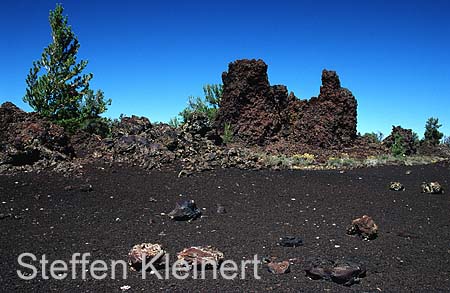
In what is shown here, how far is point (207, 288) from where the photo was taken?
380 cm

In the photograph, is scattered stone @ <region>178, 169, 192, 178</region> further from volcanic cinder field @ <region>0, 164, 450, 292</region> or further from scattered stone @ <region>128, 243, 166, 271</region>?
scattered stone @ <region>128, 243, 166, 271</region>

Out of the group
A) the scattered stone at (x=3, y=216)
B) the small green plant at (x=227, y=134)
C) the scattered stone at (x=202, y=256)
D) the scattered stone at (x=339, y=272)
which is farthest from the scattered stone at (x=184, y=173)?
the small green plant at (x=227, y=134)

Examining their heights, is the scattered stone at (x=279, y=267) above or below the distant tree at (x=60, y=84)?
below

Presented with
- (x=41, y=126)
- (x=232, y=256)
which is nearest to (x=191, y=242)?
(x=232, y=256)

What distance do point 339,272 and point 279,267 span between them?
23.3 inches

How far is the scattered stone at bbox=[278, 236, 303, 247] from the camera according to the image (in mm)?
5005

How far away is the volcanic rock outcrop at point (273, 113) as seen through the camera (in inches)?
832

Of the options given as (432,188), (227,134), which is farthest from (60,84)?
(432,188)

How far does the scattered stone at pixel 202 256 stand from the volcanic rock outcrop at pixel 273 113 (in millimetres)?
16886

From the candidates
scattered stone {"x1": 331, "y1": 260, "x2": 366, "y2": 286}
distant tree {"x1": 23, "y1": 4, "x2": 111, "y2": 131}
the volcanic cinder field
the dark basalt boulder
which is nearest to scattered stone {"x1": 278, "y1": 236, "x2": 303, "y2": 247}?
the volcanic cinder field

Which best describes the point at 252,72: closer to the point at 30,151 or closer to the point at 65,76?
the point at 65,76

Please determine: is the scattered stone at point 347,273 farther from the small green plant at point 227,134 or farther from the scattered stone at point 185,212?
the small green plant at point 227,134

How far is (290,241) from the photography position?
5027 mm

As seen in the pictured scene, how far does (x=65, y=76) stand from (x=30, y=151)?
1058 cm
